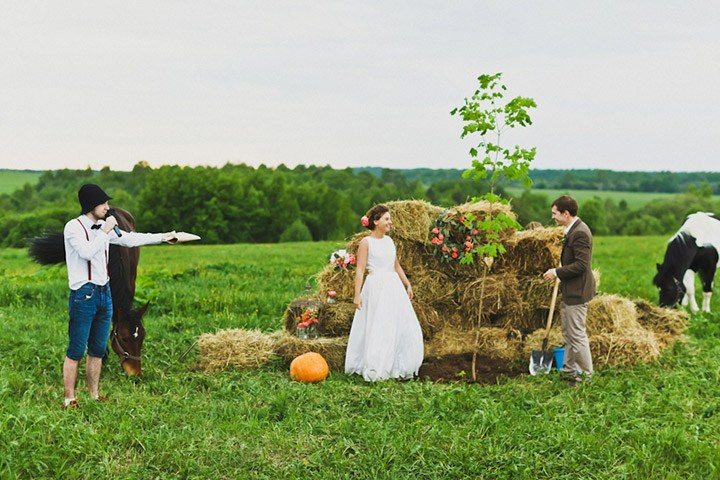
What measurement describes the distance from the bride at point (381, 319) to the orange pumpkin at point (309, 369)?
18.6 inches

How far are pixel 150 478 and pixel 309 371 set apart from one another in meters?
3.03

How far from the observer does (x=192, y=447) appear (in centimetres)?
655

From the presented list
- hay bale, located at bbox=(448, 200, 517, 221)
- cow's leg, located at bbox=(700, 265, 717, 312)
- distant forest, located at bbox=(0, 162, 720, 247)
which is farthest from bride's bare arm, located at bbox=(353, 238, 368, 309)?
distant forest, located at bbox=(0, 162, 720, 247)

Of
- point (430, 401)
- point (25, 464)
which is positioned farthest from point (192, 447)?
point (430, 401)

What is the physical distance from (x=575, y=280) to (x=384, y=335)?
2.43 m

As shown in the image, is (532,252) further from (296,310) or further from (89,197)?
(89,197)

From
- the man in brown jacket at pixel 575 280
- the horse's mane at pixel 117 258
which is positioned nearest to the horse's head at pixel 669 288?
the man in brown jacket at pixel 575 280

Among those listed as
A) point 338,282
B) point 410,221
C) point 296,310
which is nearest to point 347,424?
point 296,310

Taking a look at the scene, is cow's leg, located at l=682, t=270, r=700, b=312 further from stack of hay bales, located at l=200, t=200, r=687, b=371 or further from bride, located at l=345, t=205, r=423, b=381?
bride, located at l=345, t=205, r=423, b=381

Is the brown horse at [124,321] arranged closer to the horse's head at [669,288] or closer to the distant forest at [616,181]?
the horse's head at [669,288]

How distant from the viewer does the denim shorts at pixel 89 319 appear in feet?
24.8

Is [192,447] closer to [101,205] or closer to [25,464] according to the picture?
[25,464]

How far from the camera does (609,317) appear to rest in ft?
35.0

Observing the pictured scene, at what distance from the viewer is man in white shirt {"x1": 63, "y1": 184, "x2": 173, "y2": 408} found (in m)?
7.43
